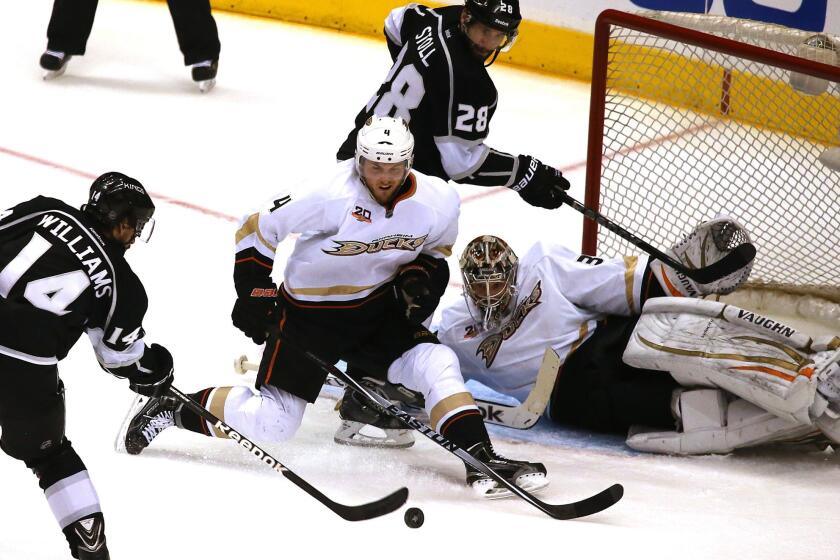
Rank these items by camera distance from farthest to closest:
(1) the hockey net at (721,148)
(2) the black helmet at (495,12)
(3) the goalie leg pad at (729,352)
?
(1) the hockey net at (721,148) → (2) the black helmet at (495,12) → (3) the goalie leg pad at (729,352)

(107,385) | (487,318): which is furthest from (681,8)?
(107,385)

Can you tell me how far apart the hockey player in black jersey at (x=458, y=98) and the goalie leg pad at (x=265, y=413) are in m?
0.83

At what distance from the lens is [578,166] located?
5672 millimetres

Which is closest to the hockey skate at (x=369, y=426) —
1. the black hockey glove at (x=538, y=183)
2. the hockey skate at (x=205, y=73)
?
the black hockey glove at (x=538, y=183)

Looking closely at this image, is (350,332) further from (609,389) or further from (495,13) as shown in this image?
(495,13)

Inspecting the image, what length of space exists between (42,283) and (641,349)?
154cm

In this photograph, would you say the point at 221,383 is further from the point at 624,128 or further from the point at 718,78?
the point at 718,78

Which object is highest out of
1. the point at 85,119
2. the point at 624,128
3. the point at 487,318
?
the point at 624,128

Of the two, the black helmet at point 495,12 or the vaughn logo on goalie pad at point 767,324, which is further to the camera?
the black helmet at point 495,12

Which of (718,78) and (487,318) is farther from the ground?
(718,78)

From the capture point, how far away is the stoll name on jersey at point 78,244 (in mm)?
2562

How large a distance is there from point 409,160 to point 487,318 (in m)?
0.60

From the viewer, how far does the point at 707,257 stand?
3.57m

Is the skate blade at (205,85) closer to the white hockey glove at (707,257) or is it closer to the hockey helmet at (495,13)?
the hockey helmet at (495,13)
